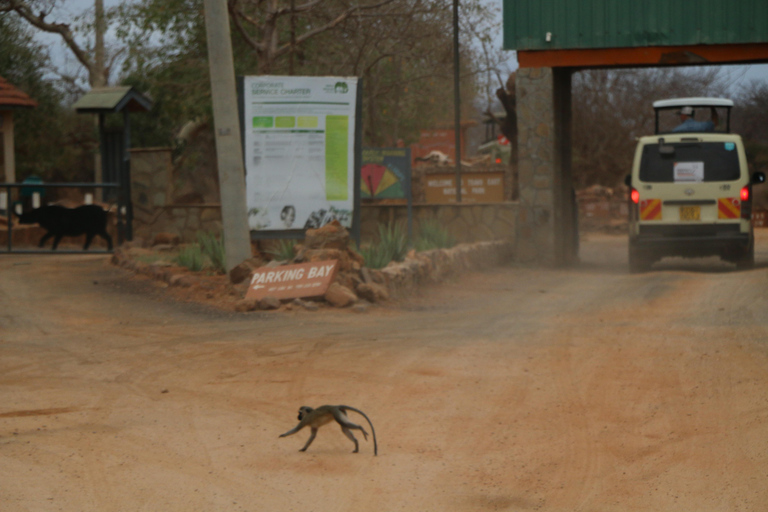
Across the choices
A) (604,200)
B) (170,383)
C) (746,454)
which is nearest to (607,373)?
(746,454)

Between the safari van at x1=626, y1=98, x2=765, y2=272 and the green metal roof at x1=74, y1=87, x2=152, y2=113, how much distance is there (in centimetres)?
906

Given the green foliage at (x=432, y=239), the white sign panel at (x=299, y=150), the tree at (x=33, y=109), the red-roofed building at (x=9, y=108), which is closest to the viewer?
the white sign panel at (x=299, y=150)

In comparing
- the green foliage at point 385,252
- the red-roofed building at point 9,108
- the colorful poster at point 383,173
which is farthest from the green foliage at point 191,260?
the red-roofed building at point 9,108

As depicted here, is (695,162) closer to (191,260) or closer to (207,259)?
(207,259)

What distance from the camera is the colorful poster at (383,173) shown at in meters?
16.6

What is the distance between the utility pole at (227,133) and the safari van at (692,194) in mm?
6411

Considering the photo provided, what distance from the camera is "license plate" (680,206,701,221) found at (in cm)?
1381

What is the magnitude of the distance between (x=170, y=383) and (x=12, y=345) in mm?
2190

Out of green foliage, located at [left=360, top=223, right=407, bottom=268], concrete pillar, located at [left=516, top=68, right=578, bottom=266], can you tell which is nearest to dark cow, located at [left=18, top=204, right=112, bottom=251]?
green foliage, located at [left=360, top=223, right=407, bottom=268]

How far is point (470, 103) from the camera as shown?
42.8 meters

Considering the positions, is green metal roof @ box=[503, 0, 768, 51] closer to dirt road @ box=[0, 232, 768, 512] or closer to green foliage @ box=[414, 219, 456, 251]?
green foliage @ box=[414, 219, 456, 251]

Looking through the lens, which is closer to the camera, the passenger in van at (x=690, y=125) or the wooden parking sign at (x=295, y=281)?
the wooden parking sign at (x=295, y=281)

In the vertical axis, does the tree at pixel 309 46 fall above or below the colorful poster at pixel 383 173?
above

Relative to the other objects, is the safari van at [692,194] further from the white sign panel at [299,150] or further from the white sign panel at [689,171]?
the white sign panel at [299,150]
